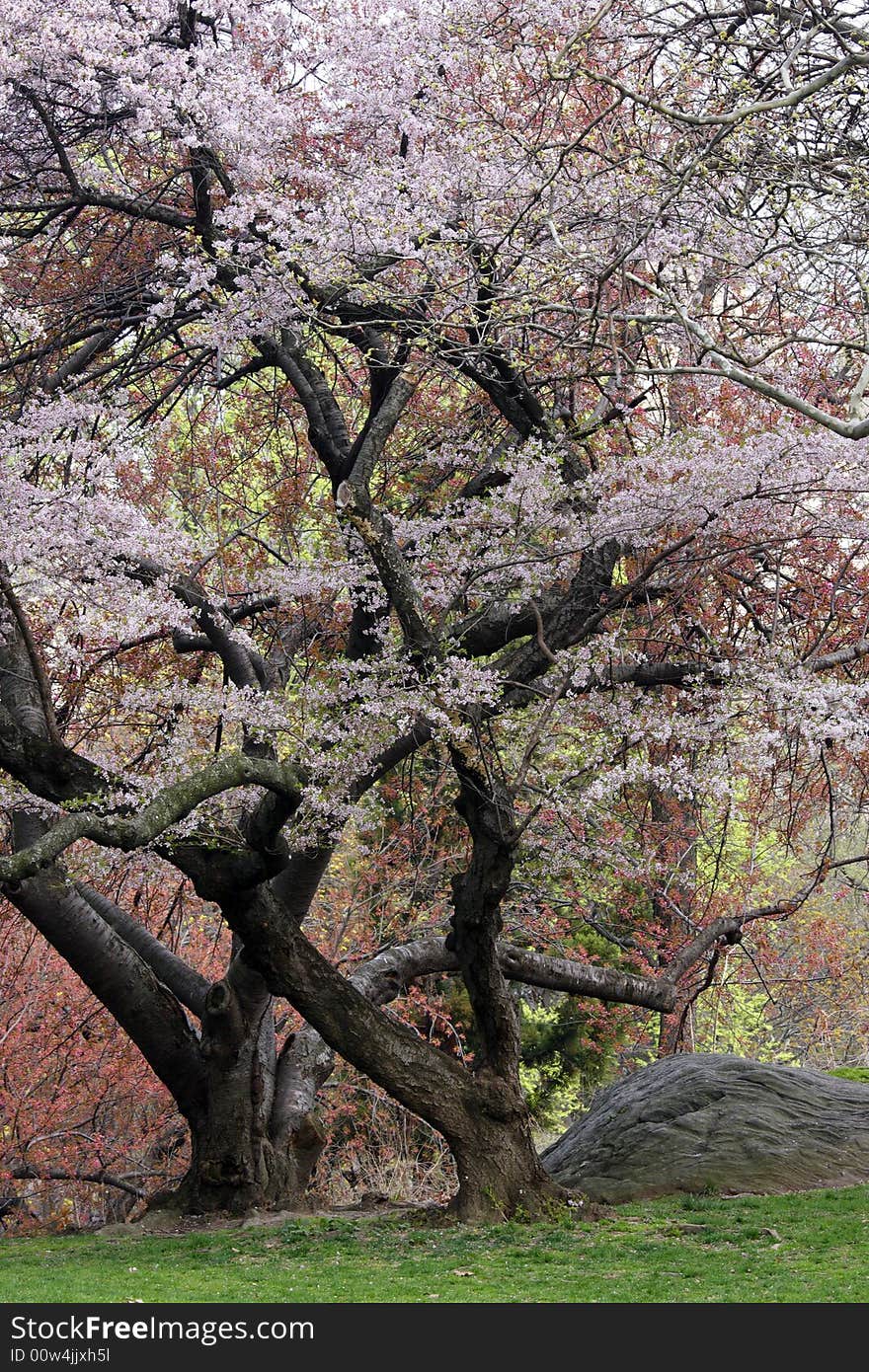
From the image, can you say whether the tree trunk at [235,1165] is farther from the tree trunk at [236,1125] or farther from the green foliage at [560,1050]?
the green foliage at [560,1050]

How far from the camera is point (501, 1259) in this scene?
6.61m

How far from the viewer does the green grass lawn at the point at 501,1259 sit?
19.2 ft

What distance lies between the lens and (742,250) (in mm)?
7906

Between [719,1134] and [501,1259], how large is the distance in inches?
121

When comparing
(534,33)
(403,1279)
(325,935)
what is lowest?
(403,1279)

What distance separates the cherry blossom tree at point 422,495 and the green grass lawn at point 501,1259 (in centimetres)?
74

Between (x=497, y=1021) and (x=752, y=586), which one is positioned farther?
(x=752, y=586)

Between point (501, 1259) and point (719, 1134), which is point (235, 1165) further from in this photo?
point (719, 1134)

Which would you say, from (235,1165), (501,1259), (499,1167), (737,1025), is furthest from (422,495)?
(737,1025)

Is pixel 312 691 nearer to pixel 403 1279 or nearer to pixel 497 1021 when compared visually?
pixel 497 1021

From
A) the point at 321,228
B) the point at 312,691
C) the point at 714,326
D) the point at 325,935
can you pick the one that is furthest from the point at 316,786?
the point at 325,935

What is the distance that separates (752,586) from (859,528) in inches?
38.9

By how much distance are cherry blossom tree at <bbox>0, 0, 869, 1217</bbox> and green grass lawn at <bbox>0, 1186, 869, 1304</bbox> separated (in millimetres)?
736

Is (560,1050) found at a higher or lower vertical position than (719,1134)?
higher
